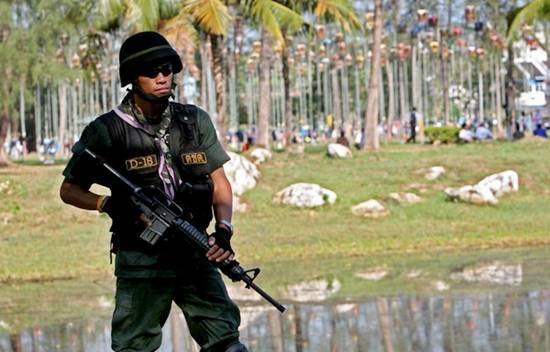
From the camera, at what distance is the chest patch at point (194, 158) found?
577 centimetres

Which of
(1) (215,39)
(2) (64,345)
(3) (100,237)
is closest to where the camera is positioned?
(2) (64,345)

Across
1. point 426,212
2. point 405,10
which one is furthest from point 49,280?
point 405,10

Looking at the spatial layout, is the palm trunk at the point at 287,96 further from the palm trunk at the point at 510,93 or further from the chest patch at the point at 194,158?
the chest patch at the point at 194,158

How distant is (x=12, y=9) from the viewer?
36844 mm

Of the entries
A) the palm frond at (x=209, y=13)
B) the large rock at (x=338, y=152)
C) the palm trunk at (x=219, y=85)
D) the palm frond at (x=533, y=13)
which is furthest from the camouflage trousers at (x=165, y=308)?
the palm frond at (x=533, y=13)

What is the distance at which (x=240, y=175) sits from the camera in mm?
24125

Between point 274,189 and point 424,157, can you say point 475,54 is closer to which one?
point 424,157

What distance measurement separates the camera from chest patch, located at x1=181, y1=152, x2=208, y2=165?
5766 millimetres

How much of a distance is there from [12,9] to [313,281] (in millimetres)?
24657

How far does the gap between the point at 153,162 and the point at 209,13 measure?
63.8ft

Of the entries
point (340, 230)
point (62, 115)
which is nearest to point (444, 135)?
point (340, 230)

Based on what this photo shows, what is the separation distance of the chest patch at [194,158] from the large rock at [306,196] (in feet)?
53.1

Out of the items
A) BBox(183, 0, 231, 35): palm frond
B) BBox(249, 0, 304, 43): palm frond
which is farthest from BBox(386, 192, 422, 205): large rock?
BBox(249, 0, 304, 43): palm frond

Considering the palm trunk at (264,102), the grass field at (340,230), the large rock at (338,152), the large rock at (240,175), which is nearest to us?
the grass field at (340,230)
